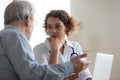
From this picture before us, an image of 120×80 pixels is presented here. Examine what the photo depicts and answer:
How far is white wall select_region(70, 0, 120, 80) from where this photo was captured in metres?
2.60

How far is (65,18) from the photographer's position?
6.10 feet

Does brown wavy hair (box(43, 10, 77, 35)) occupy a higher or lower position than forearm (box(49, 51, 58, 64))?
higher

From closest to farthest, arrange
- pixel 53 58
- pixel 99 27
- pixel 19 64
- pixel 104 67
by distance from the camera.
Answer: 1. pixel 19 64
2. pixel 53 58
3. pixel 104 67
4. pixel 99 27

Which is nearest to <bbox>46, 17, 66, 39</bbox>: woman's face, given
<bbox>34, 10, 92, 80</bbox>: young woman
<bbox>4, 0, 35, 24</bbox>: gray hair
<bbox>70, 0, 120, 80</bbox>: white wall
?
<bbox>34, 10, 92, 80</bbox>: young woman

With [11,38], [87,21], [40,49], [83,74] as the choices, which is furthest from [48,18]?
[87,21]

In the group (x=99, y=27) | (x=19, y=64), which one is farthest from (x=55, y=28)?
(x=99, y=27)

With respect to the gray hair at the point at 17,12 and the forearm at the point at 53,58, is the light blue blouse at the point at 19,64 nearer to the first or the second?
the gray hair at the point at 17,12

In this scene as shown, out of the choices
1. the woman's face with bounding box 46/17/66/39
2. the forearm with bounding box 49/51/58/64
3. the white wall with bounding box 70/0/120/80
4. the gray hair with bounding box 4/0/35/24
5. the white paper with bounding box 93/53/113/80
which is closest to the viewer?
the gray hair with bounding box 4/0/35/24

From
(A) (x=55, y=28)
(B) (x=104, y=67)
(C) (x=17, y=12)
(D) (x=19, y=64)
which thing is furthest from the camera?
(B) (x=104, y=67)

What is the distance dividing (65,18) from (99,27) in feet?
3.13

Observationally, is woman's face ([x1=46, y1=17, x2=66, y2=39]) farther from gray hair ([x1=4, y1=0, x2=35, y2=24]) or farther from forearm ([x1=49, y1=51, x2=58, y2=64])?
gray hair ([x1=4, y1=0, x2=35, y2=24])

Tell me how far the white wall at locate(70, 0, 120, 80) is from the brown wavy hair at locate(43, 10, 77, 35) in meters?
0.80

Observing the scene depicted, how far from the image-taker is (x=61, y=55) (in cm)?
178

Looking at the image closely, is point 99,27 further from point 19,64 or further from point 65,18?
point 19,64
